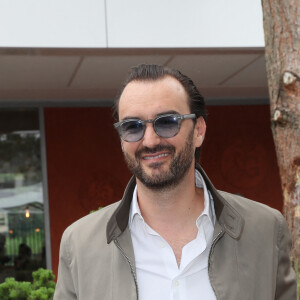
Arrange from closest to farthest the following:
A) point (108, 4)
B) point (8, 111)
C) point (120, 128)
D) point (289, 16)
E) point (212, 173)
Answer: point (120, 128)
point (289, 16)
point (108, 4)
point (8, 111)
point (212, 173)

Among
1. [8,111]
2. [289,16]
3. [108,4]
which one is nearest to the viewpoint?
[289,16]

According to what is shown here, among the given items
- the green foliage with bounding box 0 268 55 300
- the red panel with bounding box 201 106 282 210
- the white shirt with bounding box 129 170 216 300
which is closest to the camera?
the white shirt with bounding box 129 170 216 300

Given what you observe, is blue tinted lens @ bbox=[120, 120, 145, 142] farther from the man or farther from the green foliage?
the green foliage

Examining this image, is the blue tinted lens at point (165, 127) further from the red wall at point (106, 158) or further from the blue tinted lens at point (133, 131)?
the red wall at point (106, 158)

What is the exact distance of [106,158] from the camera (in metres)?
8.41

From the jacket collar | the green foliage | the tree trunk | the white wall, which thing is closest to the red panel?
the white wall

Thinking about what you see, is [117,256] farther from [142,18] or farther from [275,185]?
[275,185]

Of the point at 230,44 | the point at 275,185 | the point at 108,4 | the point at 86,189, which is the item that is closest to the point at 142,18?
the point at 108,4

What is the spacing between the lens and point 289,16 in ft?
8.25

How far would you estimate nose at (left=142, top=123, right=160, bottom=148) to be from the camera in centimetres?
176

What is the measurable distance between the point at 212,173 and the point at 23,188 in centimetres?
288

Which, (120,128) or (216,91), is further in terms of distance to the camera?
(216,91)

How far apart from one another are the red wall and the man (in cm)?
637

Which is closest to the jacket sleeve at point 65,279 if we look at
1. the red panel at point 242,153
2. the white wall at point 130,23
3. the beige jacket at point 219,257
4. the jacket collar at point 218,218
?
the beige jacket at point 219,257
